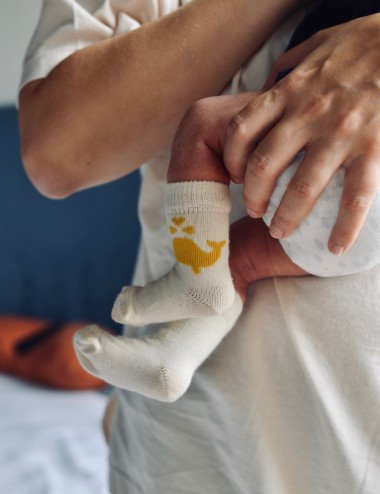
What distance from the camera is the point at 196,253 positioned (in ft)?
2.03

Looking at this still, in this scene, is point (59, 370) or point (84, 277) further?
point (84, 277)

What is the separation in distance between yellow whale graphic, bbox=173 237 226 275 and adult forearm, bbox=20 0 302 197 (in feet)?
0.55

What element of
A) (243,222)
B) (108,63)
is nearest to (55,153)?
(108,63)

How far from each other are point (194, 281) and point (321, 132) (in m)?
0.18

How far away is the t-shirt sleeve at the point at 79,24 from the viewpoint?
759 mm

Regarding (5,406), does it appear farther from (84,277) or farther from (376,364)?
(376,364)

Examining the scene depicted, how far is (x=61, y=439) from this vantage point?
1775 millimetres

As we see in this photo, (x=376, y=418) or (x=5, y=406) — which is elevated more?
(x=376, y=418)

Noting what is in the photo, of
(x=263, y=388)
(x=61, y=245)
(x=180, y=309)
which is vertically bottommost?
(x=61, y=245)

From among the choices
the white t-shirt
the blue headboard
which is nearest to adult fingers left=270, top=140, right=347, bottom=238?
the white t-shirt

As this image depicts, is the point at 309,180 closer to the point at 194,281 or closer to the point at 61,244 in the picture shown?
the point at 194,281

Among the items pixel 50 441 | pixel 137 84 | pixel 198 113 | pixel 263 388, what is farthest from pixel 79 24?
pixel 50 441

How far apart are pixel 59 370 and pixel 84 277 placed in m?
0.38

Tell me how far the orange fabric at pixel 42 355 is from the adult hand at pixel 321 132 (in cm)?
157
